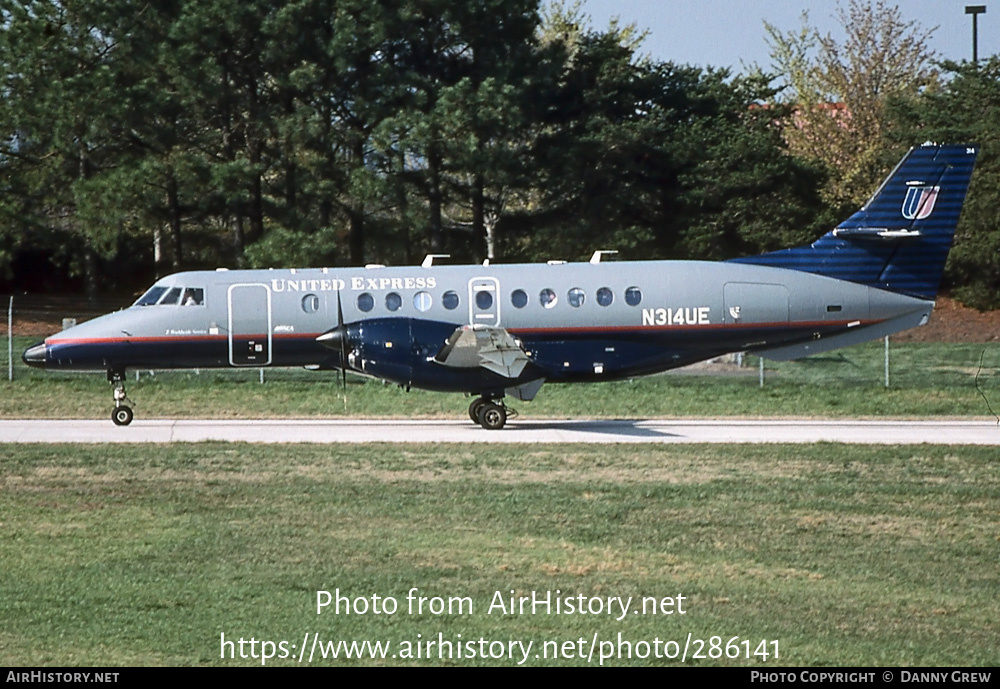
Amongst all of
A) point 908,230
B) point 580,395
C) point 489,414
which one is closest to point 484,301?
point 489,414

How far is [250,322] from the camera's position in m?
26.0

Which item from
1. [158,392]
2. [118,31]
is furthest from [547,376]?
[118,31]

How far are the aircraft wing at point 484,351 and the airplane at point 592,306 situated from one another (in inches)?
34.4

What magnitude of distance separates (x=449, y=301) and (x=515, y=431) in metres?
2.76

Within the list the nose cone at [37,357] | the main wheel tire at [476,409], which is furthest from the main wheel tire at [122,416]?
the main wheel tire at [476,409]

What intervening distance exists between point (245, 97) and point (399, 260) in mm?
7248

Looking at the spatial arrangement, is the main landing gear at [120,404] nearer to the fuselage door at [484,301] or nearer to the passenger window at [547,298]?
the fuselage door at [484,301]

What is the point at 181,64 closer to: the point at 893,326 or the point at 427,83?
the point at 427,83

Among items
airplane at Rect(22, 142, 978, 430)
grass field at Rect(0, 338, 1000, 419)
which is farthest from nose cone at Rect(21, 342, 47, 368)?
grass field at Rect(0, 338, 1000, 419)

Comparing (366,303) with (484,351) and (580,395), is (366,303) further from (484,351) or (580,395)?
(580,395)

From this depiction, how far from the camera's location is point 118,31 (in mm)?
42375

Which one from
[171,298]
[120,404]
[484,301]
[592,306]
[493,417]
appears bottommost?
[493,417]

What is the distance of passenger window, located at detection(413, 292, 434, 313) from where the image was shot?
2572 centimetres
